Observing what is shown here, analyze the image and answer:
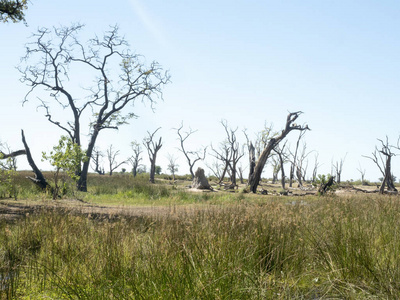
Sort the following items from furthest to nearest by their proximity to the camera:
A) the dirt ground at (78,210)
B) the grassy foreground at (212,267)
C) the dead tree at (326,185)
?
the dead tree at (326,185), the dirt ground at (78,210), the grassy foreground at (212,267)

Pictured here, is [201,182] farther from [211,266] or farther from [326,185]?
[211,266]

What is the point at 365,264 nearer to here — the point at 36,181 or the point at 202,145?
the point at 36,181

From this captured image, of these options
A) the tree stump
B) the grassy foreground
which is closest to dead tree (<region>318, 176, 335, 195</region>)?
the tree stump

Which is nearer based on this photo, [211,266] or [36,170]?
[211,266]

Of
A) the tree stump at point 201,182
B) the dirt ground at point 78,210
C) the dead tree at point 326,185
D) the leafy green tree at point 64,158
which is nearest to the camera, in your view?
the dirt ground at point 78,210

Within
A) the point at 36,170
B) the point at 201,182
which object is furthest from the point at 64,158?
the point at 201,182

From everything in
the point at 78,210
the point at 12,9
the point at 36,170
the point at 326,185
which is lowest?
the point at 78,210

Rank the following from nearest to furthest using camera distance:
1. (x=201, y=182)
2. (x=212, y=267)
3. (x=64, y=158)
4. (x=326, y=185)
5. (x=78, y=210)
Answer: (x=212, y=267), (x=78, y=210), (x=64, y=158), (x=326, y=185), (x=201, y=182)

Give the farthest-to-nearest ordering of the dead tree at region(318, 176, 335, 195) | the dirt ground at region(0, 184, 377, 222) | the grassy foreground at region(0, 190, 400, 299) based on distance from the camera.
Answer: the dead tree at region(318, 176, 335, 195)
the dirt ground at region(0, 184, 377, 222)
the grassy foreground at region(0, 190, 400, 299)

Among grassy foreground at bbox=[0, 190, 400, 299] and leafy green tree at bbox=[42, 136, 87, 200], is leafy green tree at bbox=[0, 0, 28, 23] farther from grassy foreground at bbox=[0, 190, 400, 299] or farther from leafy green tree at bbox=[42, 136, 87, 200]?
grassy foreground at bbox=[0, 190, 400, 299]

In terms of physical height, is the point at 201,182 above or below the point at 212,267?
above

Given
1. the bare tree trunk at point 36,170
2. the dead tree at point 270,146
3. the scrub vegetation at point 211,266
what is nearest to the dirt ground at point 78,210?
the scrub vegetation at point 211,266

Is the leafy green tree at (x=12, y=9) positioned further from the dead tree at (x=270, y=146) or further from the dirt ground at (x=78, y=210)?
the dead tree at (x=270, y=146)

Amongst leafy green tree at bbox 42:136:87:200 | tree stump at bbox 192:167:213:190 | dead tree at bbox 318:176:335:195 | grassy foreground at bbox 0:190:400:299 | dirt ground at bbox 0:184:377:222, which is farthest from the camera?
tree stump at bbox 192:167:213:190
